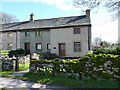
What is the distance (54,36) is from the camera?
21.2 metres

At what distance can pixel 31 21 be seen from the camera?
2561 centimetres

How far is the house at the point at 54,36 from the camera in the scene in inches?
771

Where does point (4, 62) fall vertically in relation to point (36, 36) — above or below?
below

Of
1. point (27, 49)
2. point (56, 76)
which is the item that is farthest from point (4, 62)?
point (27, 49)

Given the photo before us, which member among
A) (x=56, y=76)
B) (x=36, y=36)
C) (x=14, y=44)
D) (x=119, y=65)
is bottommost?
(x=56, y=76)

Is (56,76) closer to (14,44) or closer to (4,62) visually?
(4,62)

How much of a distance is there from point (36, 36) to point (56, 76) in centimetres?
1617

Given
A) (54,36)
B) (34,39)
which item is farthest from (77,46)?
(34,39)

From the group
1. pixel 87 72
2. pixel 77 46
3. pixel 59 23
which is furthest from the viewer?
pixel 59 23

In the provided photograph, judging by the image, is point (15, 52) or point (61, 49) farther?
point (15, 52)

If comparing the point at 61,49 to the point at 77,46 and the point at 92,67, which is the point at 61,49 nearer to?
the point at 77,46

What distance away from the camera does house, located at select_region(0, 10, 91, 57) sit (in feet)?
64.3

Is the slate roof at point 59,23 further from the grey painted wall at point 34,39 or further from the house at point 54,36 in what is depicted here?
the grey painted wall at point 34,39

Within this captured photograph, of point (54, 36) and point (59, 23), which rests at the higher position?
point (59, 23)
